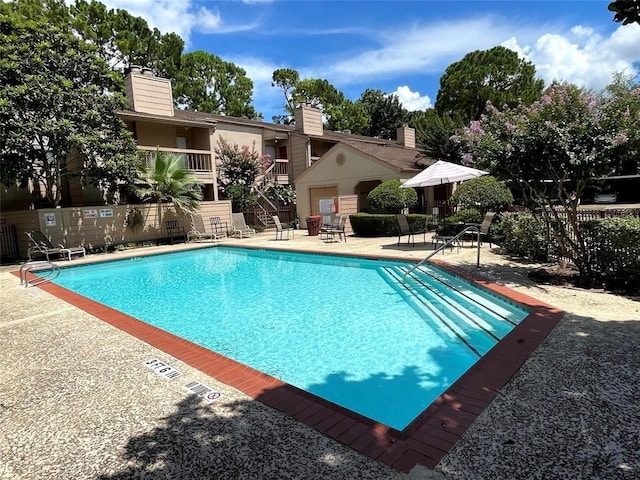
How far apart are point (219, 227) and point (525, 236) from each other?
14.8 meters

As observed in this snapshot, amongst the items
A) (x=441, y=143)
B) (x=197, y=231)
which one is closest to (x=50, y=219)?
(x=197, y=231)

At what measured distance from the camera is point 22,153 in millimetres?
13086

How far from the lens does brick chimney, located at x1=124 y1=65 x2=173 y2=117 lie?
62.7 ft

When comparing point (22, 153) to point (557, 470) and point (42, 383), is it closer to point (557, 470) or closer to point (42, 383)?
point (42, 383)

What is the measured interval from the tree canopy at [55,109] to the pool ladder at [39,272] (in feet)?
11.0

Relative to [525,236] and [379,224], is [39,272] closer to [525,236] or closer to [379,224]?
[379,224]

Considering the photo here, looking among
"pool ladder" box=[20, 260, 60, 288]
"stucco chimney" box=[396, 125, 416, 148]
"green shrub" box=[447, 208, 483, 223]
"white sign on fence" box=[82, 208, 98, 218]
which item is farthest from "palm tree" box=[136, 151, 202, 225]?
"stucco chimney" box=[396, 125, 416, 148]

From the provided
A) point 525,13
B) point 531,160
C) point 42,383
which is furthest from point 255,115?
point 42,383

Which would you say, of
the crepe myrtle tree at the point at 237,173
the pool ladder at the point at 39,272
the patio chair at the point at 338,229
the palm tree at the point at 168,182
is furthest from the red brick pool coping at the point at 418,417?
the crepe myrtle tree at the point at 237,173

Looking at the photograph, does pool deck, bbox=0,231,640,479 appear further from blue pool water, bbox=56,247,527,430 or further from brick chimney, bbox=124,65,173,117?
brick chimney, bbox=124,65,173,117

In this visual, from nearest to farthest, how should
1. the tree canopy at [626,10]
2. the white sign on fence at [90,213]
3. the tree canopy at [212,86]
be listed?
1. the tree canopy at [626,10]
2. the white sign on fence at [90,213]
3. the tree canopy at [212,86]

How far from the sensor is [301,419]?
9.94ft

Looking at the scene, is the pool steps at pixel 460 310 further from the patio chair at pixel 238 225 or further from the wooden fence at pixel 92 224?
the wooden fence at pixel 92 224

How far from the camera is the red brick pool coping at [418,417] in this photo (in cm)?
264
